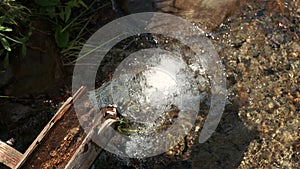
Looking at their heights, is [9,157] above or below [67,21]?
below

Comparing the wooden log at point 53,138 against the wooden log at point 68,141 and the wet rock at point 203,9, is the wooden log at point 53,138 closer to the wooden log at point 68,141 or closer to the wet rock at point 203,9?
the wooden log at point 68,141

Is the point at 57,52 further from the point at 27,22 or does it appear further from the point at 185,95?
the point at 185,95

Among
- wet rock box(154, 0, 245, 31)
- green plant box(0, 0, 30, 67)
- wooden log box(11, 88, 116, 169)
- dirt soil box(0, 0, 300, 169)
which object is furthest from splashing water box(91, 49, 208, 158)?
green plant box(0, 0, 30, 67)

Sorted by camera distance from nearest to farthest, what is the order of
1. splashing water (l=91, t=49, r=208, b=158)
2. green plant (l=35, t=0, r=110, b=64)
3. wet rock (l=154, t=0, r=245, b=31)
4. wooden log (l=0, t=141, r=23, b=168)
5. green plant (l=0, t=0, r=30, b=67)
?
wooden log (l=0, t=141, r=23, b=168) → green plant (l=0, t=0, r=30, b=67) → splashing water (l=91, t=49, r=208, b=158) → green plant (l=35, t=0, r=110, b=64) → wet rock (l=154, t=0, r=245, b=31)

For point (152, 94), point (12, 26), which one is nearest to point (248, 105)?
point (152, 94)

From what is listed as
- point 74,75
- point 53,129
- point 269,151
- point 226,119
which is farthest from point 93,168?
point 269,151

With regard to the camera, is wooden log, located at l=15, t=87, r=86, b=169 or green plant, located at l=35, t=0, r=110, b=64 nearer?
wooden log, located at l=15, t=87, r=86, b=169

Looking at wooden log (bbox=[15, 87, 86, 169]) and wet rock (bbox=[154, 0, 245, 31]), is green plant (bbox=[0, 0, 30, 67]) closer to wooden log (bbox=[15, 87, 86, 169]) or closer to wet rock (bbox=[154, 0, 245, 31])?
wooden log (bbox=[15, 87, 86, 169])

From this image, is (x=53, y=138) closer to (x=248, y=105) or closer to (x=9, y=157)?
(x=9, y=157)
